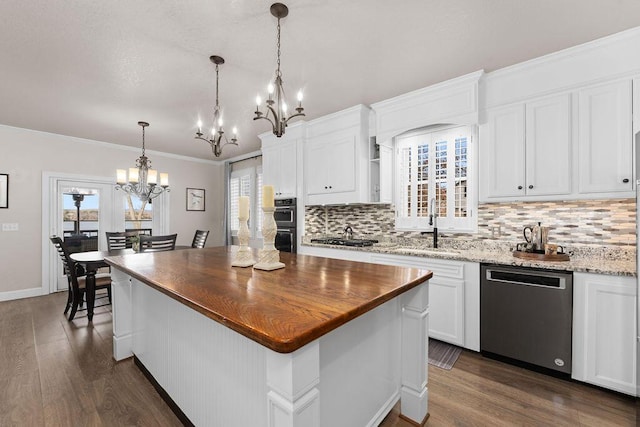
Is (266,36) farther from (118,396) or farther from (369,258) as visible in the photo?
(118,396)

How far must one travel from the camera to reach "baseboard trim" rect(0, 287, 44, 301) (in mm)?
4173

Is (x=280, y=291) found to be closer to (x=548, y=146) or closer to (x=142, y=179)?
(x=548, y=146)

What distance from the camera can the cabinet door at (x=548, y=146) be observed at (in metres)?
2.34

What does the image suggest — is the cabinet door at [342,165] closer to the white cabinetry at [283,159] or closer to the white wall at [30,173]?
the white cabinetry at [283,159]

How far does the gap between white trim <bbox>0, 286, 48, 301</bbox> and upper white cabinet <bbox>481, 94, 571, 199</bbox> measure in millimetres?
6271

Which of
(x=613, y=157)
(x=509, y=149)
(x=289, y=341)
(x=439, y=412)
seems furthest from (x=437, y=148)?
(x=289, y=341)

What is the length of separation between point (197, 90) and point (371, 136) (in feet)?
6.64

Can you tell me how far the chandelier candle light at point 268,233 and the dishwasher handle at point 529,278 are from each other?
5.80 feet

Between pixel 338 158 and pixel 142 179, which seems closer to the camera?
pixel 338 158

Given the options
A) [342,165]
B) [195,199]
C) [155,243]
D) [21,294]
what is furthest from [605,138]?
[21,294]

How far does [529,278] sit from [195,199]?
597 centimetres

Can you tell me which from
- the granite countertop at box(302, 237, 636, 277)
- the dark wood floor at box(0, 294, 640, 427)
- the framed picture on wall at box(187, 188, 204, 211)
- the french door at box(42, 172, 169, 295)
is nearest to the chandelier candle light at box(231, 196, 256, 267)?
the dark wood floor at box(0, 294, 640, 427)

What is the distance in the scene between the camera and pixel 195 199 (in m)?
6.28

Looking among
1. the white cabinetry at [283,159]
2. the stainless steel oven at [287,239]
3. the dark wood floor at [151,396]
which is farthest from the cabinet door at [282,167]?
the dark wood floor at [151,396]
